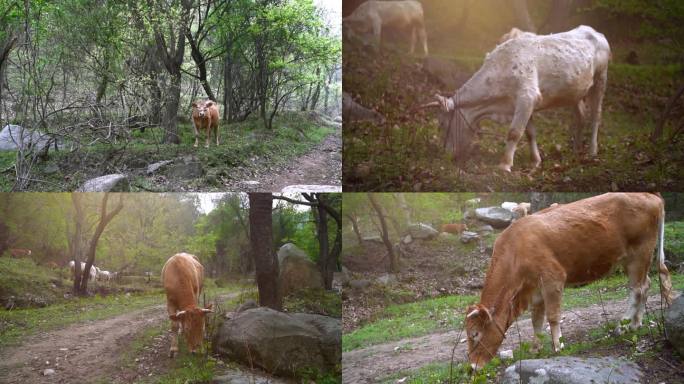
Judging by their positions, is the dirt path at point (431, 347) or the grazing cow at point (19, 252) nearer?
the dirt path at point (431, 347)

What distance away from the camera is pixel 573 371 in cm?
439

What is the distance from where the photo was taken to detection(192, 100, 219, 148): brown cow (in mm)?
5160

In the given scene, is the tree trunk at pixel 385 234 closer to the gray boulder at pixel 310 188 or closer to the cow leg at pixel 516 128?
the gray boulder at pixel 310 188

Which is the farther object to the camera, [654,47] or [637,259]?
[654,47]

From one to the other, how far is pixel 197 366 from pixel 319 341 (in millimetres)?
943

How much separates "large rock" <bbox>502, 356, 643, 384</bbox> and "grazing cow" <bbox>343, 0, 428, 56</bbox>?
2.38 meters

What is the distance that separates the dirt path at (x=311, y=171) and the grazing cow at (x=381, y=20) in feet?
2.53

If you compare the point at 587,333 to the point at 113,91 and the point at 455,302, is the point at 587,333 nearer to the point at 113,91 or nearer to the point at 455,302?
the point at 455,302

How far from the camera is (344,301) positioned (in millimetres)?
5332

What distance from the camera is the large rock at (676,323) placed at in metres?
4.50

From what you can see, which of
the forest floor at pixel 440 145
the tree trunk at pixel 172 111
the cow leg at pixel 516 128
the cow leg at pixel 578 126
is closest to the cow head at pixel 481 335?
the forest floor at pixel 440 145

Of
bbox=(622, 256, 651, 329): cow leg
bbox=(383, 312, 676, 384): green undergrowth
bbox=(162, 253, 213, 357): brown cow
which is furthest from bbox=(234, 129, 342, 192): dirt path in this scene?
bbox=(622, 256, 651, 329): cow leg

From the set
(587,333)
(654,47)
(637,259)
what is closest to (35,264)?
(587,333)

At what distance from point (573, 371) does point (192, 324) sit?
9.10 feet
